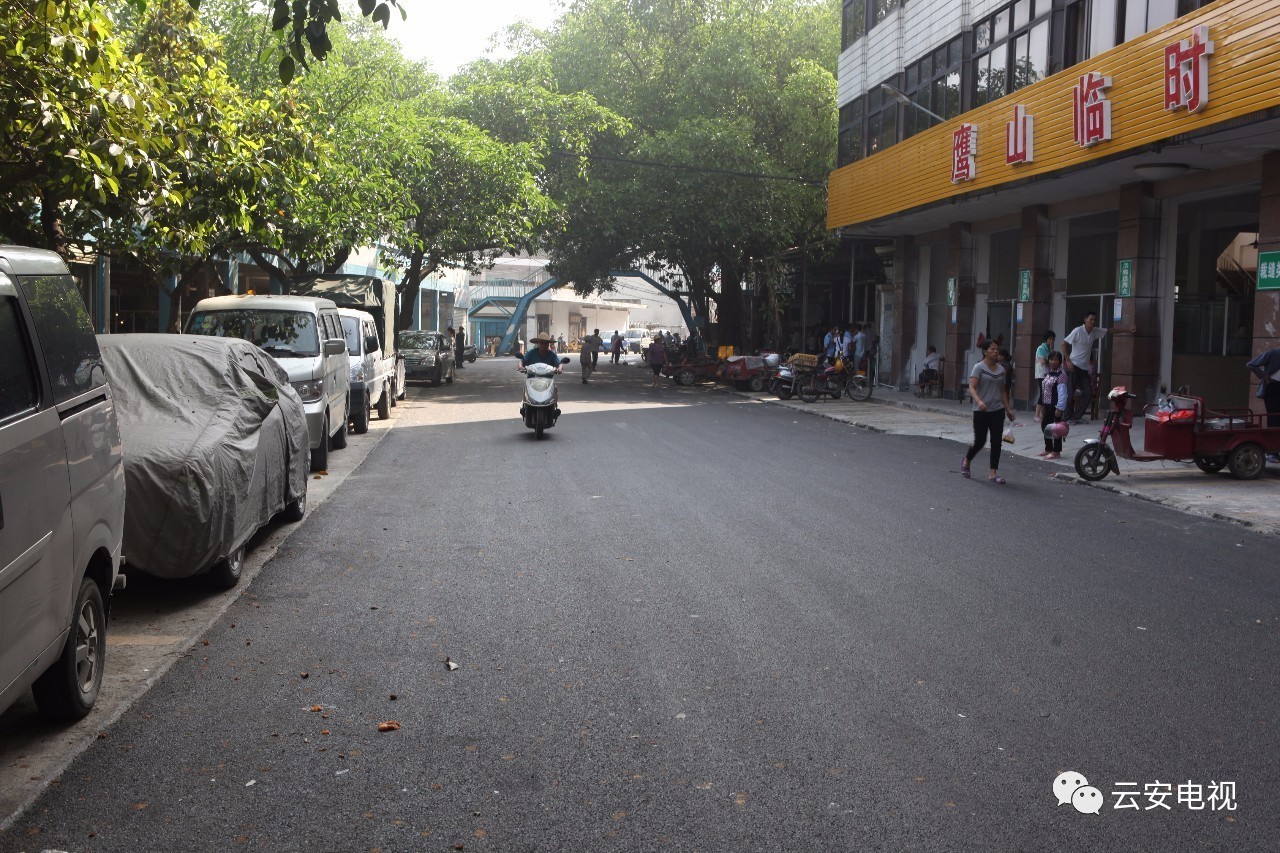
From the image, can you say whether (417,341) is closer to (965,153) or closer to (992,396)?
(965,153)

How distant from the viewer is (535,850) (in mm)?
3623

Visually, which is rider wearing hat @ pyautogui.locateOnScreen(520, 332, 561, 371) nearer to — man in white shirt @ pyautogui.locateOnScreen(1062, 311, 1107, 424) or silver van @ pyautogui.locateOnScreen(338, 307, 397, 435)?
silver van @ pyautogui.locateOnScreen(338, 307, 397, 435)

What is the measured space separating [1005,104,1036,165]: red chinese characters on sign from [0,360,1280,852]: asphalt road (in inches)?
450

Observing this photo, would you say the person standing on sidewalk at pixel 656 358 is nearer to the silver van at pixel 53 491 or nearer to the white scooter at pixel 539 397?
the white scooter at pixel 539 397

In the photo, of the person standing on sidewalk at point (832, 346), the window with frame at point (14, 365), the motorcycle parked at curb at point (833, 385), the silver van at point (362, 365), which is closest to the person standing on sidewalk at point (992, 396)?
the silver van at point (362, 365)

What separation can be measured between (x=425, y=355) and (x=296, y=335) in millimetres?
19423

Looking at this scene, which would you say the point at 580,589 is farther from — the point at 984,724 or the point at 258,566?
the point at 984,724

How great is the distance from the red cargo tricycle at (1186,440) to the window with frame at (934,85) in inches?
512

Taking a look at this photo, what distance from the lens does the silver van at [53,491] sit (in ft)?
12.9

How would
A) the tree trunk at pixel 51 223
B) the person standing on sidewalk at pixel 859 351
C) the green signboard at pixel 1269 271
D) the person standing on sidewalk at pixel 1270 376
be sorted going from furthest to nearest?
the person standing on sidewalk at pixel 859 351, the green signboard at pixel 1269 271, the person standing on sidewalk at pixel 1270 376, the tree trunk at pixel 51 223

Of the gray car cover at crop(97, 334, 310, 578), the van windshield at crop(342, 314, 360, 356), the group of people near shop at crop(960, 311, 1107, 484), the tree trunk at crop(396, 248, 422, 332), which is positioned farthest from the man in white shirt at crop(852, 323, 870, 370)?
the gray car cover at crop(97, 334, 310, 578)

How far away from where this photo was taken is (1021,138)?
65.9 ft

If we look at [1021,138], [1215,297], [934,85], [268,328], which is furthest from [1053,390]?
[934,85]

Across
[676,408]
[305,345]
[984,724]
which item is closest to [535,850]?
[984,724]
